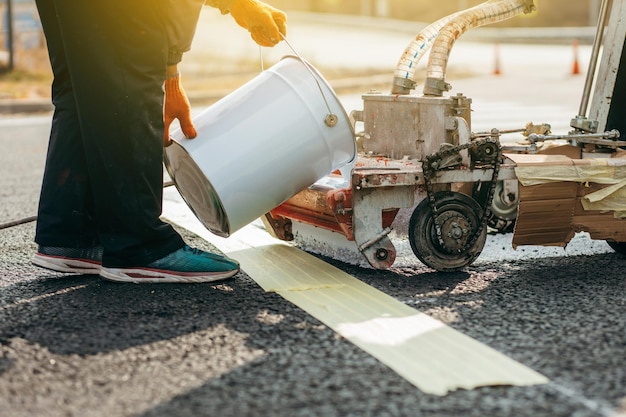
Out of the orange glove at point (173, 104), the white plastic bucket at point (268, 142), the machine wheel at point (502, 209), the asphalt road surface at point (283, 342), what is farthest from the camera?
the machine wheel at point (502, 209)

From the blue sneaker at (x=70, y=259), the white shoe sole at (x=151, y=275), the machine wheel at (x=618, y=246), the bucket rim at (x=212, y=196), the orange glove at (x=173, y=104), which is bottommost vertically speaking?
the machine wheel at (x=618, y=246)

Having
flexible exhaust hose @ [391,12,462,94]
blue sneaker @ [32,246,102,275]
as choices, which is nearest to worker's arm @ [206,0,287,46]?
flexible exhaust hose @ [391,12,462,94]

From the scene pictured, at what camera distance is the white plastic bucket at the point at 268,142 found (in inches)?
129

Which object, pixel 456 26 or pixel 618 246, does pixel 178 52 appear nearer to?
pixel 456 26

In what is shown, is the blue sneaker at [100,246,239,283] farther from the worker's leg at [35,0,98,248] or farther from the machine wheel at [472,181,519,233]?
the machine wheel at [472,181,519,233]

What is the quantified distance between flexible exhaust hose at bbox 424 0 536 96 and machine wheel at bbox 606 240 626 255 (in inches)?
35.5

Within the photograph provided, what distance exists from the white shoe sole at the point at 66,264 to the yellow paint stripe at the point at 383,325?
1.88ft

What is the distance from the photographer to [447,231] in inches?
132

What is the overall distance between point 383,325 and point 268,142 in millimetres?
850

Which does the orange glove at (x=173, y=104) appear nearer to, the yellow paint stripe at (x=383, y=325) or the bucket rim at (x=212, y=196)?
the bucket rim at (x=212, y=196)

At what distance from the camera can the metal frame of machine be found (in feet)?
11.0

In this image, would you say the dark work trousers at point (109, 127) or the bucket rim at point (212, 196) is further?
the bucket rim at point (212, 196)

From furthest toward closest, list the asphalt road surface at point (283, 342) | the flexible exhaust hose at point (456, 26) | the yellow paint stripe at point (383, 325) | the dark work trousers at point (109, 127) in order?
the flexible exhaust hose at point (456, 26), the dark work trousers at point (109, 127), the yellow paint stripe at point (383, 325), the asphalt road surface at point (283, 342)

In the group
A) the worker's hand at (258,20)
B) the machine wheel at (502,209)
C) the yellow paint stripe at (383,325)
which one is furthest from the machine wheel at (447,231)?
the worker's hand at (258,20)
